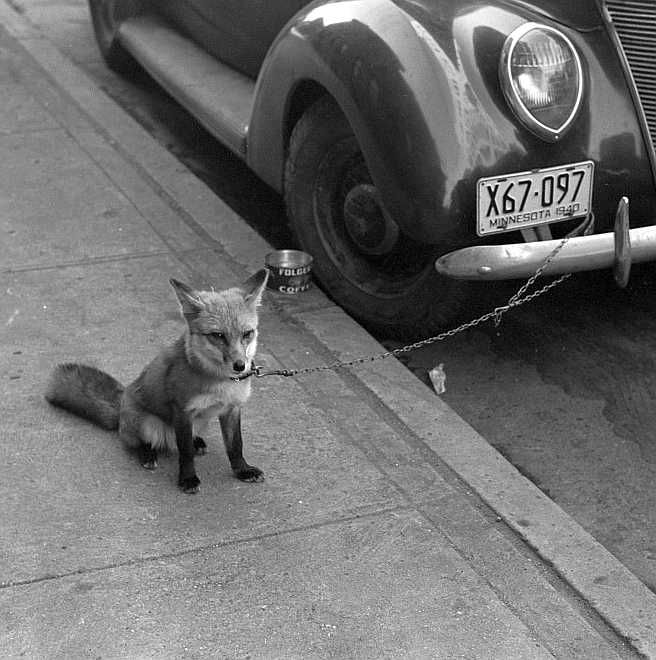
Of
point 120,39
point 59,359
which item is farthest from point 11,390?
point 120,39

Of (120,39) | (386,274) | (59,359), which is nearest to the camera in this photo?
(59,359)

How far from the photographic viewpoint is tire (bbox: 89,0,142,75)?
24.7 ft

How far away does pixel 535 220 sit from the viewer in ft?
14.4

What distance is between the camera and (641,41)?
→ 4625 mm

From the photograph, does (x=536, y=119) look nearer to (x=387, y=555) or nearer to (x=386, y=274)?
(x=386, y=274)

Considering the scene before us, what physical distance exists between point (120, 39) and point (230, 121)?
2009 mm

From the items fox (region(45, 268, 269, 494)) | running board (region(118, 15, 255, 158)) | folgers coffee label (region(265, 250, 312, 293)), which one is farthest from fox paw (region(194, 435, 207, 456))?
running board (region(118, 15, 255, 158))

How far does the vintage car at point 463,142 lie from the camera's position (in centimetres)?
438

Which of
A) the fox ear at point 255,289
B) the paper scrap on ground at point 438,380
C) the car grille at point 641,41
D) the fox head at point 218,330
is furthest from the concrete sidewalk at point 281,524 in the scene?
the car grille at point 641,41

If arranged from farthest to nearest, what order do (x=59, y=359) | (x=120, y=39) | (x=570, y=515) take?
(x=120, y=39), (x=59, y=359), (x=570, y=515)

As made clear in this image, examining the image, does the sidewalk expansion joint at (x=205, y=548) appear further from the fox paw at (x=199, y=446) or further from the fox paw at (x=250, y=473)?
the fox paw at (x=199, y=446)

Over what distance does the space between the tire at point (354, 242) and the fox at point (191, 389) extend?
1.06 metres

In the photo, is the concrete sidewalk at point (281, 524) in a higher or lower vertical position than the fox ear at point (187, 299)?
lower

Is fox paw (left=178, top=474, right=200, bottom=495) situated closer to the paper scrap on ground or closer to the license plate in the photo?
the paper scrap on ground
